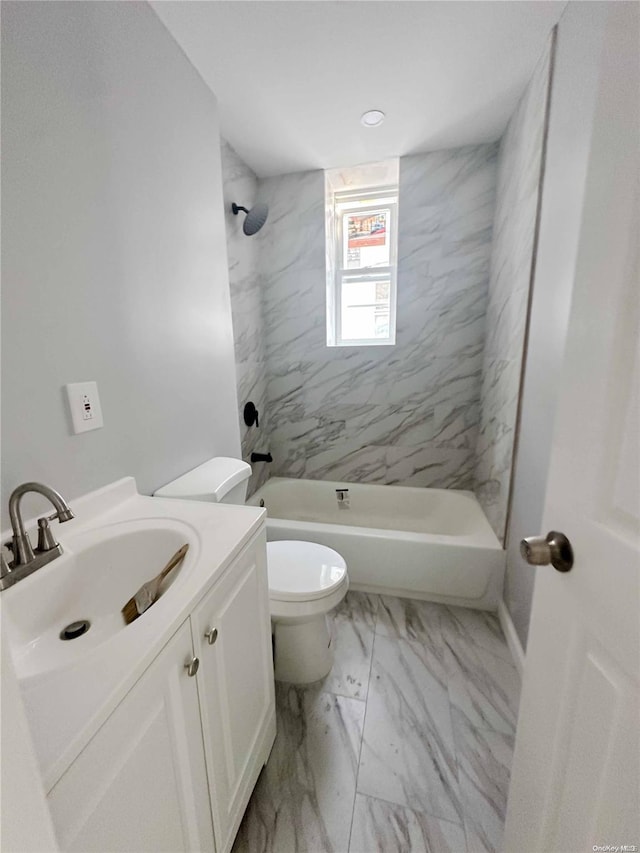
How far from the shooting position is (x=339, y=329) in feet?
8.34

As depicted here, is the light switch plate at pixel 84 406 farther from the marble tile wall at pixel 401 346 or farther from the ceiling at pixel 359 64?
the marble tile wall at pixel 401 346

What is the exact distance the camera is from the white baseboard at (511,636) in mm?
1403

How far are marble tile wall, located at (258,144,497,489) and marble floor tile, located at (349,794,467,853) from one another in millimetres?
1726

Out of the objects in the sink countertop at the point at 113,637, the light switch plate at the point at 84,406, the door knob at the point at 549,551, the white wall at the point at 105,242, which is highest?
the white wall at the point at 105,242

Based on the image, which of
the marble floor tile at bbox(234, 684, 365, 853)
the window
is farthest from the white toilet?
the window

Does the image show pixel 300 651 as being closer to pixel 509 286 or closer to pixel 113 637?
pixel 113 637

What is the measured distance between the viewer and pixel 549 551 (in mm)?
557

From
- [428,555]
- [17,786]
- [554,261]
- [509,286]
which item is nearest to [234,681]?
[17,786]

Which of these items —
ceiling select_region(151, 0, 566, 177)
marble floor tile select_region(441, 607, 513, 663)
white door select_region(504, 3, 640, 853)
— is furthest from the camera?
marble floor tile select_region(441, 607, 513, 663)

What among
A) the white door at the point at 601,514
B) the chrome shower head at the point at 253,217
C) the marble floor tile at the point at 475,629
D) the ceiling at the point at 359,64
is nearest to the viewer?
the white door at the point at 601,514

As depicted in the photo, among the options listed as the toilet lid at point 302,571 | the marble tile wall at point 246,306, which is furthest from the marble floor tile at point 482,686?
the marble tile wall at point 246,306

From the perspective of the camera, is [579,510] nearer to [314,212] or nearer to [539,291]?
[539,291]

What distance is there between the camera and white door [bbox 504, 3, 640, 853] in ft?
1.36

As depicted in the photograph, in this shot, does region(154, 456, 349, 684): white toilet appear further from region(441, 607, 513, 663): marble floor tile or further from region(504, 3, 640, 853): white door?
region(504, 3, 640, 853): white door
